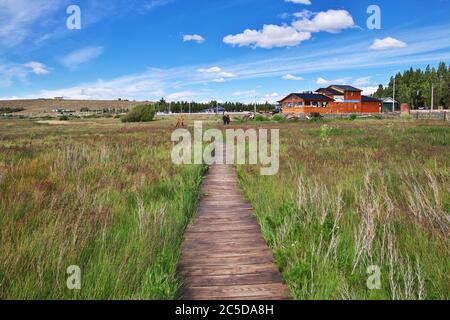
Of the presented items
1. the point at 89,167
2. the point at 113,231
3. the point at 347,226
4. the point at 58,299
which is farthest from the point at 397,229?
the point at 89,167

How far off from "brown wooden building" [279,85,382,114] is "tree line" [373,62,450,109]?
27391mm

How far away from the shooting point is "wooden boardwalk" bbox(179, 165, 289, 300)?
3350 mm

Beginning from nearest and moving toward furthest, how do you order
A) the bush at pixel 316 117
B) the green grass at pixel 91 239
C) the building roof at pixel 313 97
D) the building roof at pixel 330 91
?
the green grass at pixel 91 239 → the bush at pixel 316 117 → the building roof at pixel 313 97 → the building roof at pixel 330 91

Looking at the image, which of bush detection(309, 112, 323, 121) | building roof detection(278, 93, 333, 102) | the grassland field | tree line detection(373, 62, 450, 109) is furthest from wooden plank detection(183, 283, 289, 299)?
tree line detection(373, 62, 450, 109)

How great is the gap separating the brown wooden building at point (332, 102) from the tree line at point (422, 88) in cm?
2739

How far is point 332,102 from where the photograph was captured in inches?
2874

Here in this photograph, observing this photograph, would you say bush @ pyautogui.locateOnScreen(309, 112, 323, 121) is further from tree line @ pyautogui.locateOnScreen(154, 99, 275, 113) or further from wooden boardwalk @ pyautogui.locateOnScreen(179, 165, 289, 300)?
tree line @ pyautogui.locateOnScreen(154, 99, 275, 113)

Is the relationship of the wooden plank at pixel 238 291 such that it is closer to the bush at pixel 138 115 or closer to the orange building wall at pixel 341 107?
the bush at pixel 138 115

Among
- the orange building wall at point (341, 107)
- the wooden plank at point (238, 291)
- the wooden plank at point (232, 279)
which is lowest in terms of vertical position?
the wooden plank at point (238, 291)

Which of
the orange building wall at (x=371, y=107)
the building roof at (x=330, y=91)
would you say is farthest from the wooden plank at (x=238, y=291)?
the orange building wall at (x=371, y=107)

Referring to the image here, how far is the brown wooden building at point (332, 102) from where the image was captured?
70375 mm

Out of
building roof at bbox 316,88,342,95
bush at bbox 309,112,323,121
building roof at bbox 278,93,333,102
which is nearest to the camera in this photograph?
bush at bbox 309,112,323,121

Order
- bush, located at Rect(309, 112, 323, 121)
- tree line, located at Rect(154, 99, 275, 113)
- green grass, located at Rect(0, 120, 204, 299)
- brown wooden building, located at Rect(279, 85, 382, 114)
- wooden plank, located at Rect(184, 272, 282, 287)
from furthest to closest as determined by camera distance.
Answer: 1. tree line, located at Rect(154, 99, 275, 113)
2. brown wooden building, located at Rect(279, 85, 382, 114)
3. bush, located at Rect(309, 112, 323, 121)
4. wooden plank, located at Rect(184, 272, 282, 287)
5. green grass, located at Rect(0, 120, 204, 299)

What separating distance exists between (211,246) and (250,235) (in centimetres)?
75
